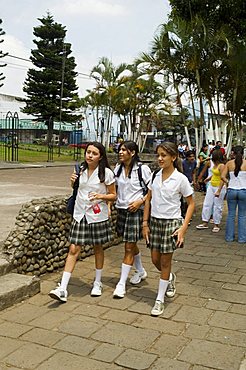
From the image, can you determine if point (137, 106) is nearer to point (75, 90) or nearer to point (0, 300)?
point (75, 90)

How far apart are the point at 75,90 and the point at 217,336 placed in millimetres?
35340

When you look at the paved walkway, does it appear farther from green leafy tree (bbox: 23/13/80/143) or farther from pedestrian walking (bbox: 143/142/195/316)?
green leafy tree (bbox: 23/13/80/143)

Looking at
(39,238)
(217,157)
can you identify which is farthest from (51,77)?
(39,238)

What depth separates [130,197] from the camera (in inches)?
183

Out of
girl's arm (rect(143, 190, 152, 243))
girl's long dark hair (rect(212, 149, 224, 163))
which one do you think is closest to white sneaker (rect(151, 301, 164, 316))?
girl's arm (rect(143, 190, 152, 243))

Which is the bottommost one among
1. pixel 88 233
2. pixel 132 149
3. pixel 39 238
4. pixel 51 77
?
pixel 39 238

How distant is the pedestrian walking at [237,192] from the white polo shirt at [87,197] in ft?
10.8

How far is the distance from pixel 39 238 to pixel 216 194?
4021 millimetres

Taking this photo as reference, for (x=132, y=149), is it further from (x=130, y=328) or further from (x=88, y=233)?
(x=130, y=328)

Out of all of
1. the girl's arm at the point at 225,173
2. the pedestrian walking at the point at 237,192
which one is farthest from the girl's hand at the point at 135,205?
the girl's arm at the point at 225,173

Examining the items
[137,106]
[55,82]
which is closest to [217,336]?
[137,106]

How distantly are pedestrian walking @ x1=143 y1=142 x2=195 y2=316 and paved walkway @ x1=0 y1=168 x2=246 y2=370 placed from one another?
12.9 inches

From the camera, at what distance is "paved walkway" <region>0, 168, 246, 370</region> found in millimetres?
3166

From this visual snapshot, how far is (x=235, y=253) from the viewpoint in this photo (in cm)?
645
